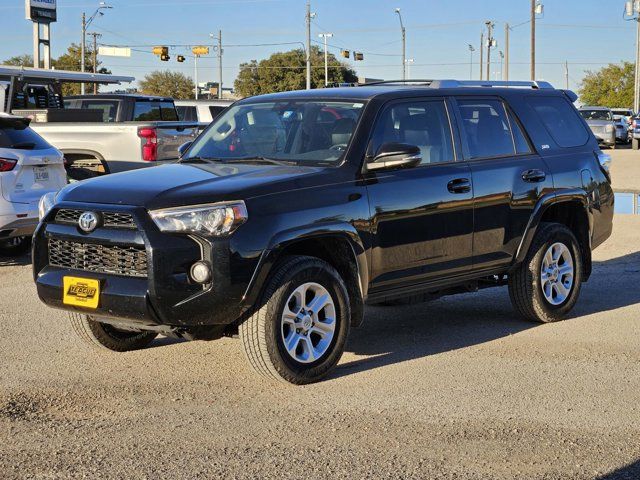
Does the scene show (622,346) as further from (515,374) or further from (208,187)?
(208,187)

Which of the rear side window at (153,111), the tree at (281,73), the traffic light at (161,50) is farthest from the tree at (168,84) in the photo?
the rear side window at (153,111)

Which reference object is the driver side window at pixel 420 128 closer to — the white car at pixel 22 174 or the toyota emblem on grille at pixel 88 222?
the toyota emblem on grille at pixel 88 222

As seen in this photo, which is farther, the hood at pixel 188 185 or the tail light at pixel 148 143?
the tail light at pixel 148 143

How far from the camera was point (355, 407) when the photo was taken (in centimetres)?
580

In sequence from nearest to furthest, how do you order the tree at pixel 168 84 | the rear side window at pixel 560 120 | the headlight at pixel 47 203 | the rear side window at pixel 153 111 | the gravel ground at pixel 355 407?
the gravel ground at pixel 355 407, the headlight at pixel 47 203, the rear side window at pixel 560 120, the rear side window at pixel 153 111, the tree at pixel 168 84

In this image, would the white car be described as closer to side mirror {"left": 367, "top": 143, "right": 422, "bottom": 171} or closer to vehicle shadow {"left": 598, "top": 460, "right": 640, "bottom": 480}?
side mirror {"left": 367, "top": 143, "right": 422, "bottom": 171}

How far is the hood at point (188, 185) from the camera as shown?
5.92m

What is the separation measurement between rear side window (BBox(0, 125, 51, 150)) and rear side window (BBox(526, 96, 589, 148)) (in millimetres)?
5604

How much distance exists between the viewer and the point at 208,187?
605 cm

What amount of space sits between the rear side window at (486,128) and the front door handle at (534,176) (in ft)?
0.67

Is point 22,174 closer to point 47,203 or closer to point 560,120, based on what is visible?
point 47,203

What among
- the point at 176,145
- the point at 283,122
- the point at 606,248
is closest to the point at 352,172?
the point at 283,122

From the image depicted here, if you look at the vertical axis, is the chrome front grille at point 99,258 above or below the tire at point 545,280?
above

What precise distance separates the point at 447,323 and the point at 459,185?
4.94ft
